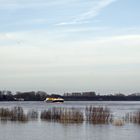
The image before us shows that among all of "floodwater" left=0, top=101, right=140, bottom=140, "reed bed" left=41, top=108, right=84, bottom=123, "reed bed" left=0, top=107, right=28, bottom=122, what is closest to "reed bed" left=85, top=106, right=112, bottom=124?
"reed bed" left=41, top=108, right=84, bottom=123

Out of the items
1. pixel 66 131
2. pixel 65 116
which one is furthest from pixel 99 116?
pixel 66 131

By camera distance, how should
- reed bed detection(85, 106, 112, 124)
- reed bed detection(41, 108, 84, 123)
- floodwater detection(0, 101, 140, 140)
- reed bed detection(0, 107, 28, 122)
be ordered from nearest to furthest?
floodwater detection(0, 101, 140, 140) < reed bed detection(85, 106, 112, 124) < reed bed detection(41, 108, 84, 123) < reed bed detection(0, 107, 28, 122)

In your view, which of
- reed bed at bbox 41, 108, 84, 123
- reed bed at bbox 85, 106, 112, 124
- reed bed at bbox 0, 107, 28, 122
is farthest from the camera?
reed bed at bbox 0, 107, 28, 122

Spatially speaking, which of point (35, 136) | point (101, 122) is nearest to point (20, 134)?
point (35, 136)

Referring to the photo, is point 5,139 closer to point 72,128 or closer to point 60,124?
point 72,128

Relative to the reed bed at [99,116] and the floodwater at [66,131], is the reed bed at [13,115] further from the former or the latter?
the reed bed at [99,116]

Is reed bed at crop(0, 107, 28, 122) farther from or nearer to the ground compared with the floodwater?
farther from the ground

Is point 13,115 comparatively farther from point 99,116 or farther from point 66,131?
point 66,131

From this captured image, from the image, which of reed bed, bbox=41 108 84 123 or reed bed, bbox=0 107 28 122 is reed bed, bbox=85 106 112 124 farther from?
reed bed, bbox=0 107 28 122

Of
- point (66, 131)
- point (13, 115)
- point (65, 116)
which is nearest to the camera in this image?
point (66, 131)

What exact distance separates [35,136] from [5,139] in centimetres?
326

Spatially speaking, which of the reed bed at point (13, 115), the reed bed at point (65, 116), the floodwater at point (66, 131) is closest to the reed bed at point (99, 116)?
the reed bed at point (65, 116)

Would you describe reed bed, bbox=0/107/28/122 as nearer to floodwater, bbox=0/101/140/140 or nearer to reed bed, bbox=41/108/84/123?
reed bed, bbox=41/108/84/123

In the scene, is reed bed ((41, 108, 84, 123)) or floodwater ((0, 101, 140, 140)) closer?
floodwater ((0, 101, 140, 140))
